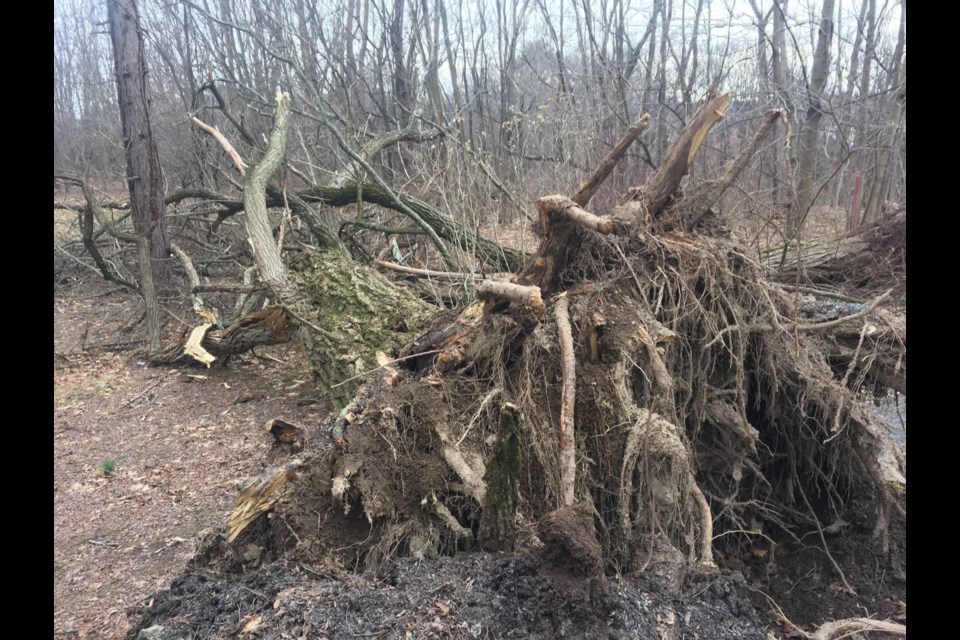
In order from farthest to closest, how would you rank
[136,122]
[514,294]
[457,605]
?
1. [136,122]
2. [514,294]
3. [457,605]

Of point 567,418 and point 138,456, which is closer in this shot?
point 567,418

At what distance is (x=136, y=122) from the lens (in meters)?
7.25

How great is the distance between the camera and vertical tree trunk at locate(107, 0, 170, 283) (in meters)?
7.12

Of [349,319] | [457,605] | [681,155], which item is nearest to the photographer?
[457,605]

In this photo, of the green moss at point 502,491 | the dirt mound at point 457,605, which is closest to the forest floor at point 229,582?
the dirt mound at point 457,605

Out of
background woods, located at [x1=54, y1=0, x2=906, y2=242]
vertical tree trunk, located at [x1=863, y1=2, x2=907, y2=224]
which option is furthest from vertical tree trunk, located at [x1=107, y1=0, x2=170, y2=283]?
vertical tree trunk, located at [x1=863, y1=2, x2=907, y2=224]

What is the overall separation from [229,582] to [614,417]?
172 centimetres

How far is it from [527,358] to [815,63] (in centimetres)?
1032

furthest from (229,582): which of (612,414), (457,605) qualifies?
(612,414)

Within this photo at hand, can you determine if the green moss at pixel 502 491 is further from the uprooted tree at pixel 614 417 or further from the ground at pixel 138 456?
the ground at pixel 138 456

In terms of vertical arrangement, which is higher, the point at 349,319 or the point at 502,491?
the point at 349,319

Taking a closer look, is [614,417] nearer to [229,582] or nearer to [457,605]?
[457,605]

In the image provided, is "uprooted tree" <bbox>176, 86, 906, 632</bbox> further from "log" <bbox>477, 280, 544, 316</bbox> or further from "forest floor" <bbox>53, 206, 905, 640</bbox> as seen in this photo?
"forest floor" <bbox>53, 206, 905, 640</bbox>
